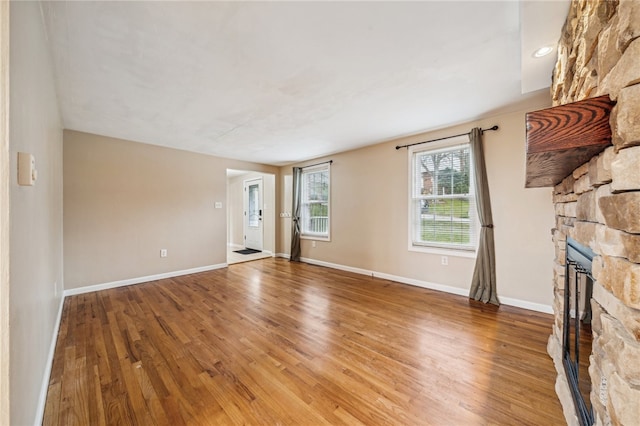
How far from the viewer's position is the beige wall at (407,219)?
286cm

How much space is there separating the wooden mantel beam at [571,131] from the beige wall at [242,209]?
18.5 feet

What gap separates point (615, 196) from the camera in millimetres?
724

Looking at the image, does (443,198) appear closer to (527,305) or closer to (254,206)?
(527,305)

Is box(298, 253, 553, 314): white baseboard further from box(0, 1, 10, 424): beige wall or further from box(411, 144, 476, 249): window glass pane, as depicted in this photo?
box(0, 1, 10, 424): beige wall

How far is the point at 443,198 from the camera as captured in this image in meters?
3.59

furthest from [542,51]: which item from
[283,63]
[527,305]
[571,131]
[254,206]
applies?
[254,206]

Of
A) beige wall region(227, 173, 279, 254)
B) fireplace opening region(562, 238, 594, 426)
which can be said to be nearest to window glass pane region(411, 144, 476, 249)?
fireplace opening region(562, 238, 594, 426)

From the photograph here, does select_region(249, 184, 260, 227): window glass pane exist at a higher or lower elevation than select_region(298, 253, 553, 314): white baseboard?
higher

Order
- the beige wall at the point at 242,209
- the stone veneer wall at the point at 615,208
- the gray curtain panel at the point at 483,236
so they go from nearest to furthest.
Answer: the stone veneer wall at the point at 615,208 < the gray curtain panel at the point at 483,236 < the beige wall at the point at 242,209

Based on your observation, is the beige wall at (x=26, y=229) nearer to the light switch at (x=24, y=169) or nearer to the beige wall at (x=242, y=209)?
the light switch at (x=24, y=169)

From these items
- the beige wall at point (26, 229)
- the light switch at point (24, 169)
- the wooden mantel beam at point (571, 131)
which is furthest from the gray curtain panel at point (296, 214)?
the wooden mantel beam at point (571, 131)

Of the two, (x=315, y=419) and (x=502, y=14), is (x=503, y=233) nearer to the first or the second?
(x=502, y=14)

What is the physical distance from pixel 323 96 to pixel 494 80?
161cm

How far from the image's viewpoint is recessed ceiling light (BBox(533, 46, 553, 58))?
5.31 ft
